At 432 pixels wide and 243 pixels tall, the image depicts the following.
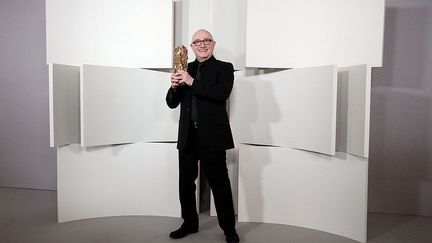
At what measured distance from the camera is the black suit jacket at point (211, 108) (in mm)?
2537

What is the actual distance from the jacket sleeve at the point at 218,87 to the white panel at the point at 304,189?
2.56ft

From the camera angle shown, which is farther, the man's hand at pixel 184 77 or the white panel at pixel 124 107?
the white panel at pixel 124 107

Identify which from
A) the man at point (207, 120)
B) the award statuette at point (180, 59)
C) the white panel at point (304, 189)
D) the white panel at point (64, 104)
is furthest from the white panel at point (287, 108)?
the white panel at point (64, 104)

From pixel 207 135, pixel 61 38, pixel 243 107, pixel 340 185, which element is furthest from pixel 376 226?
pixel 61 38

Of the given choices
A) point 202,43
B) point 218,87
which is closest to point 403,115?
point 218,87

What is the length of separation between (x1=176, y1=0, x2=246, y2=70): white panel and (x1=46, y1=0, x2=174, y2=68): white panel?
0.28m

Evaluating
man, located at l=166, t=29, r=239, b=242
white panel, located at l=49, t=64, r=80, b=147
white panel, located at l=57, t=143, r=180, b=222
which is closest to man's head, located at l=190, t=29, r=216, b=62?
man, located at l=166, t=29, r=239, b=242

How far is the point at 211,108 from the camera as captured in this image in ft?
8.39

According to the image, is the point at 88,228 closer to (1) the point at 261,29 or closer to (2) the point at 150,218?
(2) the point at 150,218

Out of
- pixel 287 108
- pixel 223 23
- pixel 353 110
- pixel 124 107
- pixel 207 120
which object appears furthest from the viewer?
pixel 223 23

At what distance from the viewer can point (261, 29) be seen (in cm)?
303

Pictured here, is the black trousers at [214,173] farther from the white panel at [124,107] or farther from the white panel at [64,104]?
the white panel at [64,104]

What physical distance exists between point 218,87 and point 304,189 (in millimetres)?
1158

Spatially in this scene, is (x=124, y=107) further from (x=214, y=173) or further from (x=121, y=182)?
(x=214, y=173)
